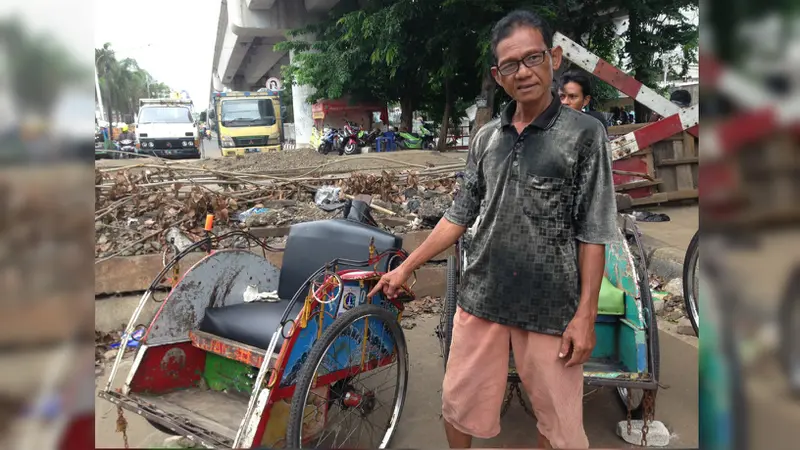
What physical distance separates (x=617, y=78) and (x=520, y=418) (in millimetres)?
4500

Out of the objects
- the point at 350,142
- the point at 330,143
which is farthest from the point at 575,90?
the point at 330,143

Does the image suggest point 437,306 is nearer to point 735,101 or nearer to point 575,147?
point 575,147

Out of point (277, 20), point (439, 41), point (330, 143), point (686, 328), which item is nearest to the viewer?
point (686, 328)

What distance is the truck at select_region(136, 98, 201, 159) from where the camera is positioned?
17766 mm

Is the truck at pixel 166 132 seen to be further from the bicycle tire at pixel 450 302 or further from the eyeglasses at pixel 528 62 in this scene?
the eyeglasses at pixel 528 62

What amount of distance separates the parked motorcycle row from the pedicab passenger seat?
13.4 meters

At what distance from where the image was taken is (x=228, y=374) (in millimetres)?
2652

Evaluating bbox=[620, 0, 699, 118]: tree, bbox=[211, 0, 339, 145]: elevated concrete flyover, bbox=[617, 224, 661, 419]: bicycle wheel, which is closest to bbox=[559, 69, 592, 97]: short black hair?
bbox=[617, 224, 661, 419]: bicycle wheel

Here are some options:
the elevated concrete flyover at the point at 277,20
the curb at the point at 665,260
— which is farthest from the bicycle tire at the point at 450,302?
the elevated concrete flyover at the point at 277,20

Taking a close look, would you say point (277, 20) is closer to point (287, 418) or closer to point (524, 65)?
point (287, 418)

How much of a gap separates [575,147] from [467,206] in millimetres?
471

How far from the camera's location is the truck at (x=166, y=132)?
17.8 metres

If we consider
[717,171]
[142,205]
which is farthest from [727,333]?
[142,205]

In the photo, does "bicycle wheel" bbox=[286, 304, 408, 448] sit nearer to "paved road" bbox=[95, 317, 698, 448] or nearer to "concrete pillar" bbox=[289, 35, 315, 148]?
"paved road" bbox=[95, 317, 698, 448]
